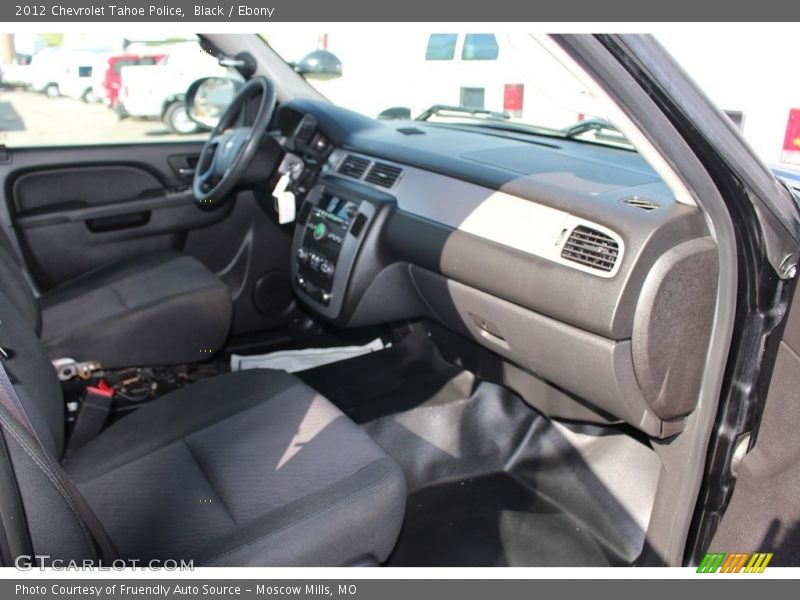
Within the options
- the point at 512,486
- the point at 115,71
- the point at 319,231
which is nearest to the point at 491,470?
the point at 512,486

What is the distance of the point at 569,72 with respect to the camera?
1.20 meters

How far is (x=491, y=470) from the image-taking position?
227 cm

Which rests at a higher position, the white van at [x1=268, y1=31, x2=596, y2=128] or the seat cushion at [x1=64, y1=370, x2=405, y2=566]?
the white van at [x1=268, y1=31, x2=596, y2=128]

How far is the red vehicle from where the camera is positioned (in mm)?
3449

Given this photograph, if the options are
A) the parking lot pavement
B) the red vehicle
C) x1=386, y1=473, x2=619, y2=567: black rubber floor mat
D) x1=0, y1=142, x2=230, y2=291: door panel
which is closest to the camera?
x1=386, y1=473, x2=619, y2=567: black rubber floor mat

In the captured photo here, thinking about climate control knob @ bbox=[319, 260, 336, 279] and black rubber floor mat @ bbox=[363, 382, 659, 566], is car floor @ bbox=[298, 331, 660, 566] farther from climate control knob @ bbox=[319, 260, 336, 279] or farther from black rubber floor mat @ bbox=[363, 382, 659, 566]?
climate control knob @ bbox=[319, 260, 336, 279]

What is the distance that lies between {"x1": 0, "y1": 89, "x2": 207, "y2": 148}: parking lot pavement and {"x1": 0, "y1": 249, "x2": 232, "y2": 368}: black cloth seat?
69 centimetres

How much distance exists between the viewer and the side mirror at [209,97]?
301 cm

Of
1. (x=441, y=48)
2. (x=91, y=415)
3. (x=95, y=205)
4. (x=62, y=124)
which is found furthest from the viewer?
(x=62, y=124)

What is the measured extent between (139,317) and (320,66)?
107 centimetres

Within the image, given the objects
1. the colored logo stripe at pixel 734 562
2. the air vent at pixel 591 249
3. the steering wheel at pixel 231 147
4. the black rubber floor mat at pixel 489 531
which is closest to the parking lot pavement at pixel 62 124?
the steering wheel at pixel 231 147

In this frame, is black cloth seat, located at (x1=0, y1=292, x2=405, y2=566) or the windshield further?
the windshield

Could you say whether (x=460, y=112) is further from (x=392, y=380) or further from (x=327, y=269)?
(x=392, y=380)

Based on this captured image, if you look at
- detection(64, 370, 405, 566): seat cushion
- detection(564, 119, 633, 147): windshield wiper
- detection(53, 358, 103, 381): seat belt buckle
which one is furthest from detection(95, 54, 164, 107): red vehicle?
detection(64, 370, 405, 566): seat cushion
